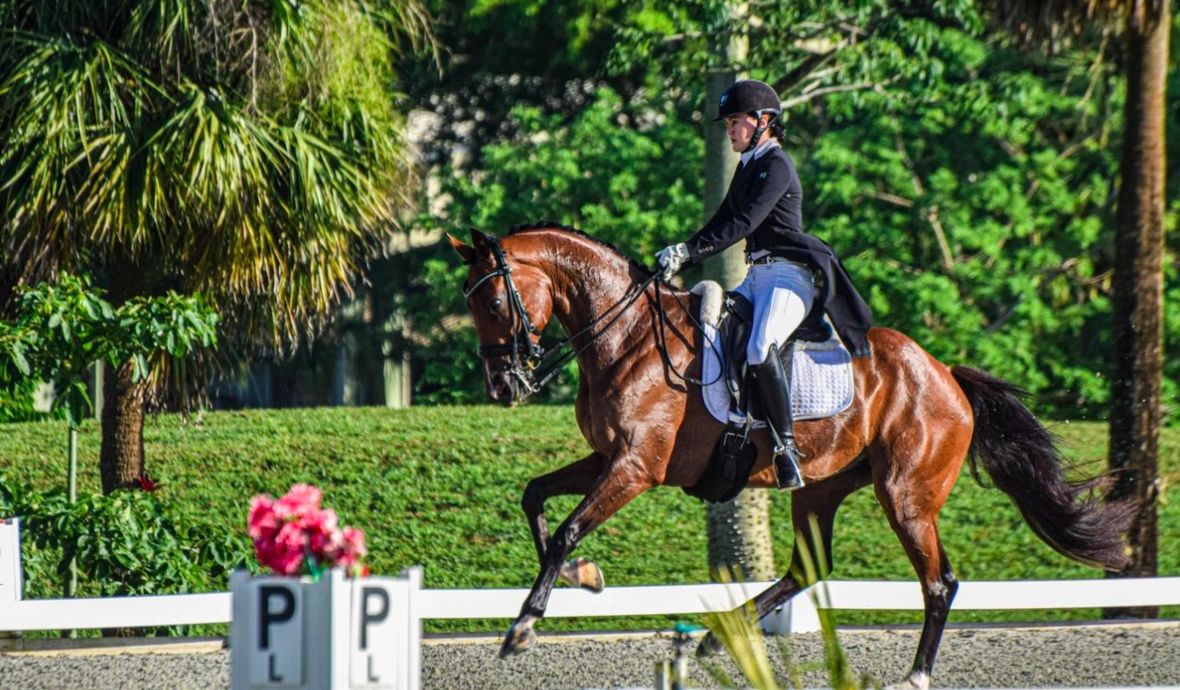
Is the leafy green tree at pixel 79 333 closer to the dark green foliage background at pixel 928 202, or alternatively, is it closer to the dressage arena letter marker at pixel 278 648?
the dressage arena letter marker at pixel 278 648

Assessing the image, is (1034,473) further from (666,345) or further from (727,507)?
(727,507)

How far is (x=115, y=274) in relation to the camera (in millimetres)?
11258

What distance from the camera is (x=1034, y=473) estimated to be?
27.0 feet

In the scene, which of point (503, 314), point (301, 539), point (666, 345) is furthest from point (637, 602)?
point (301, 539)

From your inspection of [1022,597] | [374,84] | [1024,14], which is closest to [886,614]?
[1022,597]

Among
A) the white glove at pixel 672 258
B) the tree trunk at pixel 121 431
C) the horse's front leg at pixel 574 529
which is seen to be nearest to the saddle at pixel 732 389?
the white glove at pixel 672 258

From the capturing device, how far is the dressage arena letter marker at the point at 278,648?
493 centimetres

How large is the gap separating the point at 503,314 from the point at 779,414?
1.37m

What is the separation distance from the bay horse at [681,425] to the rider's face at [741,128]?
2.51ft

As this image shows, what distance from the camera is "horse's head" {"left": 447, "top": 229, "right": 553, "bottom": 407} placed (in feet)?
23.0

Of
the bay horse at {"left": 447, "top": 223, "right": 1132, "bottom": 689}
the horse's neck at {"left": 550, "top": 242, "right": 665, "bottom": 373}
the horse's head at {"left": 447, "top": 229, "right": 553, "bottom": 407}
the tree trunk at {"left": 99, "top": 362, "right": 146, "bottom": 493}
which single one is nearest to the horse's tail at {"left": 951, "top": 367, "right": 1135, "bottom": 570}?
the bay horse at {"left": 447, "top": 223, "right": 1132, "bottom": 689}

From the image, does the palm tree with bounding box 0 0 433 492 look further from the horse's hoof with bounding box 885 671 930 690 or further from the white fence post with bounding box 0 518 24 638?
the horse's hoof with bounding box 885 671 930 690

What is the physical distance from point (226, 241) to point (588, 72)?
393 inches

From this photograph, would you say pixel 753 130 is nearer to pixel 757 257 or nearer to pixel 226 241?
pixel 757 257
